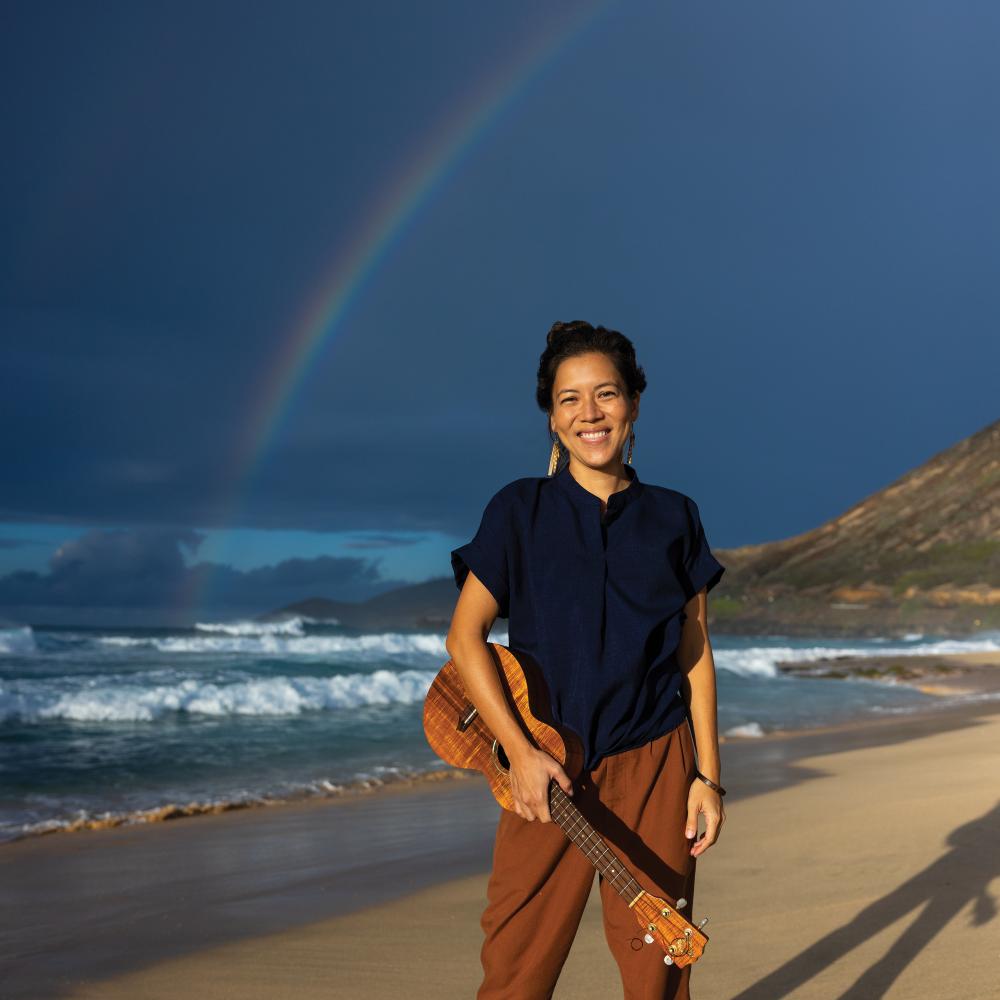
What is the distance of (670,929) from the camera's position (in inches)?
83.0

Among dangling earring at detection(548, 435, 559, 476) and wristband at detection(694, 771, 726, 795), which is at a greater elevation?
dangling earring at detection(548, 435, 559, 476)

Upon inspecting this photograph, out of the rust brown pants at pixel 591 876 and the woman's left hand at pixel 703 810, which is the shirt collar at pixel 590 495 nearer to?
the rust brown pants at pixel 591 876

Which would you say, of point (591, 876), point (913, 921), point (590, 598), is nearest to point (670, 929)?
point (591, 876)

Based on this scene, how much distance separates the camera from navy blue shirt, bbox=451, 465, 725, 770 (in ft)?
7.14

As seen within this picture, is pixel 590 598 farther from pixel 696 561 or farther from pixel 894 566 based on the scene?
pixel 894 566

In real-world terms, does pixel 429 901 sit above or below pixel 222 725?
below

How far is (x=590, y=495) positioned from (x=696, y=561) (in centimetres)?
30

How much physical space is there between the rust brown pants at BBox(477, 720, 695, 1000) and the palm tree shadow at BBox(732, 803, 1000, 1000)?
1.67m

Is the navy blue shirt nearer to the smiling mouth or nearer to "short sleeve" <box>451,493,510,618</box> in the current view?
"short sleeve" <box>451,493,510,618</box>

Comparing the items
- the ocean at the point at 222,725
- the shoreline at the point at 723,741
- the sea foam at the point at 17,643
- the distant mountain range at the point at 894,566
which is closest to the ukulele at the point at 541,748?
the shoreline at the point at 723,741

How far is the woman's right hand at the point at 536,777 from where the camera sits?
2.04m

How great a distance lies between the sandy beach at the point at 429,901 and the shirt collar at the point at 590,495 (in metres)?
2.15

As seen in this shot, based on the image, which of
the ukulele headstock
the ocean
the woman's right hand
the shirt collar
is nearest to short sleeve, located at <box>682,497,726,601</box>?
the shirt collar

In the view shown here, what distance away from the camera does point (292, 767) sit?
10047 mm
